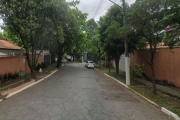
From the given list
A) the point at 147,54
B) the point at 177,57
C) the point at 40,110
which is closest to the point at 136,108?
the point at 40,110

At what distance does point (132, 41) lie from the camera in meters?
16.5

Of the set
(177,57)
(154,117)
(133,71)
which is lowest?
(154,117)

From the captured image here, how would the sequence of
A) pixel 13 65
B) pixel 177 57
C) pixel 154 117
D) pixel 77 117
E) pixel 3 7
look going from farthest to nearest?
pixel 13 65, pixel 3 7, pixel 177 57, pixel 154 117, pixel 77 117

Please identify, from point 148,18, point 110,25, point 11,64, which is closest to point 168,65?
point 148,18

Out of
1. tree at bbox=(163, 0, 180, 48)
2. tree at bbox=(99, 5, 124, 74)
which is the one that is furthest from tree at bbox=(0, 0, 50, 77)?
tree at bbox=(163, 0, 180, 48)

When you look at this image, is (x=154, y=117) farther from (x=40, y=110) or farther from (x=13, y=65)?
(x=13, y=65)

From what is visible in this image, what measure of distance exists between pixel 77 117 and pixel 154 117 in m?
2.87

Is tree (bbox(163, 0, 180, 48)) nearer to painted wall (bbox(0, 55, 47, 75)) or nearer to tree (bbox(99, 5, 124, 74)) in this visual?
tree (bbox(99, 5, 124, 74))

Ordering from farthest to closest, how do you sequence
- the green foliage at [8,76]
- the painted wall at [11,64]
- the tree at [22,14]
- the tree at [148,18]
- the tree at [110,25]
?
the tree at [110,25], the painted wall at [11,64], the green foliage at [8,76], the tree at [22,14], the tree at [148,18]

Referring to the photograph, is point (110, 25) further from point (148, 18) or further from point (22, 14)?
point (22, 14)

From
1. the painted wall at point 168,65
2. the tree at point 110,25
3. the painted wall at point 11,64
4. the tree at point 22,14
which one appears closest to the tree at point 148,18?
the painted wall at point 168,65

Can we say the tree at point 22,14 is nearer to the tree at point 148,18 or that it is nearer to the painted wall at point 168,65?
the tree at point 148,18

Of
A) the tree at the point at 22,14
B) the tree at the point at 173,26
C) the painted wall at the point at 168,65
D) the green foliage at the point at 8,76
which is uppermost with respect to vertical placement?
the tree at the point at 22,14

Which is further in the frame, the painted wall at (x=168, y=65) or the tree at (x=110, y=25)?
the tree at (x=110, y=25)
